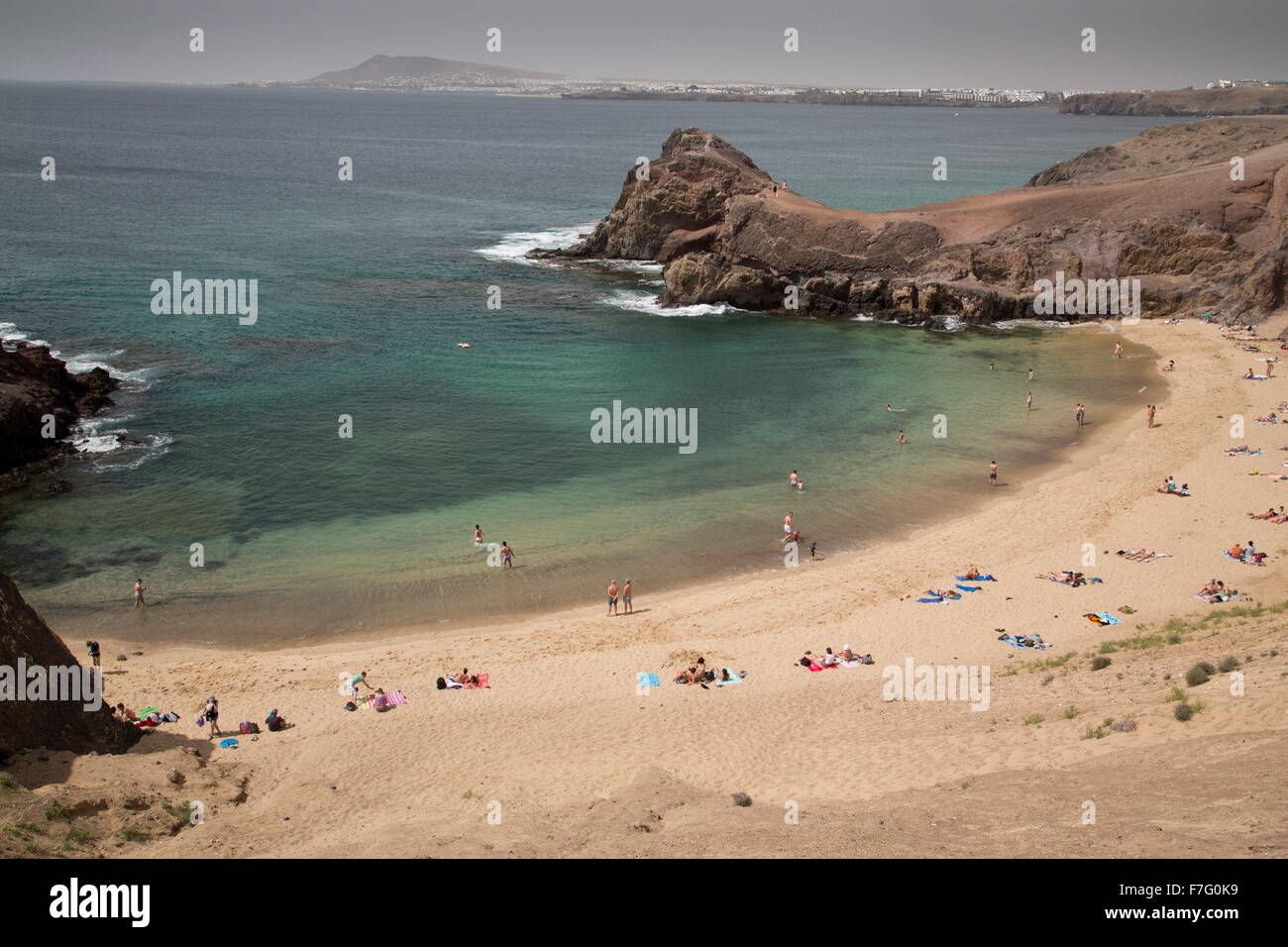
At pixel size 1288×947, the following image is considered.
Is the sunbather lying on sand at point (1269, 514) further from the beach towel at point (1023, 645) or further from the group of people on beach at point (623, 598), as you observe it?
the group of people on beach at point (623, 598)

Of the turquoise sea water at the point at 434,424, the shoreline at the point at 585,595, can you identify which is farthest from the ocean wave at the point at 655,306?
the shoreline at the point at 585,595

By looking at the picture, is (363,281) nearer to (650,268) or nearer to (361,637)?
(650,268)

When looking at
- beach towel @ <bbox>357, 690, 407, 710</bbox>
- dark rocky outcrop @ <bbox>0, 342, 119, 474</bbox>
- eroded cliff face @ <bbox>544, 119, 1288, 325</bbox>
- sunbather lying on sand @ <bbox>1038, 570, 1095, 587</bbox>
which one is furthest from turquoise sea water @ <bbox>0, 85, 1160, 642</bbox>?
sunbather lying on sand @ <bbox>1038, 570, 1095, 587</bbox>

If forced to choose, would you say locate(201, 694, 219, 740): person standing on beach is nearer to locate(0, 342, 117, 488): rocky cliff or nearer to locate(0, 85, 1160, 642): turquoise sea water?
locate(0, 85, 1160, 642): turquoise sea water

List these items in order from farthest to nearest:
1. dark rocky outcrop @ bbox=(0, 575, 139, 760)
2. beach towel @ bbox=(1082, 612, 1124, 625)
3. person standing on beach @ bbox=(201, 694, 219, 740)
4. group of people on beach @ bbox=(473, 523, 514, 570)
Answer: group of people on beach @ bbox=(473, 523, 514, 570) < beach towel @ bbox=(1082, 612, 1124, 625) < person standing on beach @ bbox=(201, 694, 219, 740) < dark rocky outcrop @ bbox=(0, 575, 139, 760)

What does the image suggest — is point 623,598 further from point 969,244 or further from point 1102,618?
point 969,244

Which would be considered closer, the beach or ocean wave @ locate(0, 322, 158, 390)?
the beach

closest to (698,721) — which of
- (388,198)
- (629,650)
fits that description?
(629,650)
